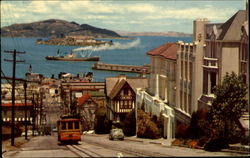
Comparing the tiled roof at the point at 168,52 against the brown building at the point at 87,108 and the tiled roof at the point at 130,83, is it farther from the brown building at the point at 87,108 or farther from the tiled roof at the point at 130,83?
the brown building at the point at 87,108

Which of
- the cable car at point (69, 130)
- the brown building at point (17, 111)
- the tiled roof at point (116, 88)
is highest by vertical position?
the tiled roof at point (116, 88)

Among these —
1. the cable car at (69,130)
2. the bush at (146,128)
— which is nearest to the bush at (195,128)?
the bush at (146,128)

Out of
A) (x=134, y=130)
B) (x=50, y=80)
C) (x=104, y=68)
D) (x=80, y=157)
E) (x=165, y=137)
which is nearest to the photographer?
(x=80, y=157)

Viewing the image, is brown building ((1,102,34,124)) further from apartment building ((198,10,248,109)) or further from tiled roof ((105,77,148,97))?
apartment building ((198,10,248,109))

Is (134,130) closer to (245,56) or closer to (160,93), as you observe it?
(160,93)

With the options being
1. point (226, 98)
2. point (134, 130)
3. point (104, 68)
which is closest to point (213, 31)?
point (226, 98)

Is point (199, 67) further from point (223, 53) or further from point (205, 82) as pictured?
point (223, 53)

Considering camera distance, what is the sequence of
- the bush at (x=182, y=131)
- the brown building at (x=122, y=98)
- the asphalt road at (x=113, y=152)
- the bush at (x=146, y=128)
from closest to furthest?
1. the asphalt road at (x=113, y=152)
2. the bush at (x=182, y=131)
3. the bush at (x=146, y=128)
4. the brown building at (x=122, y=98)

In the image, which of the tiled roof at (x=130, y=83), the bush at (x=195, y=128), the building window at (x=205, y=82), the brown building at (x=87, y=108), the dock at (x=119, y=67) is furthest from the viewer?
the dock at (x=119, y=67)
